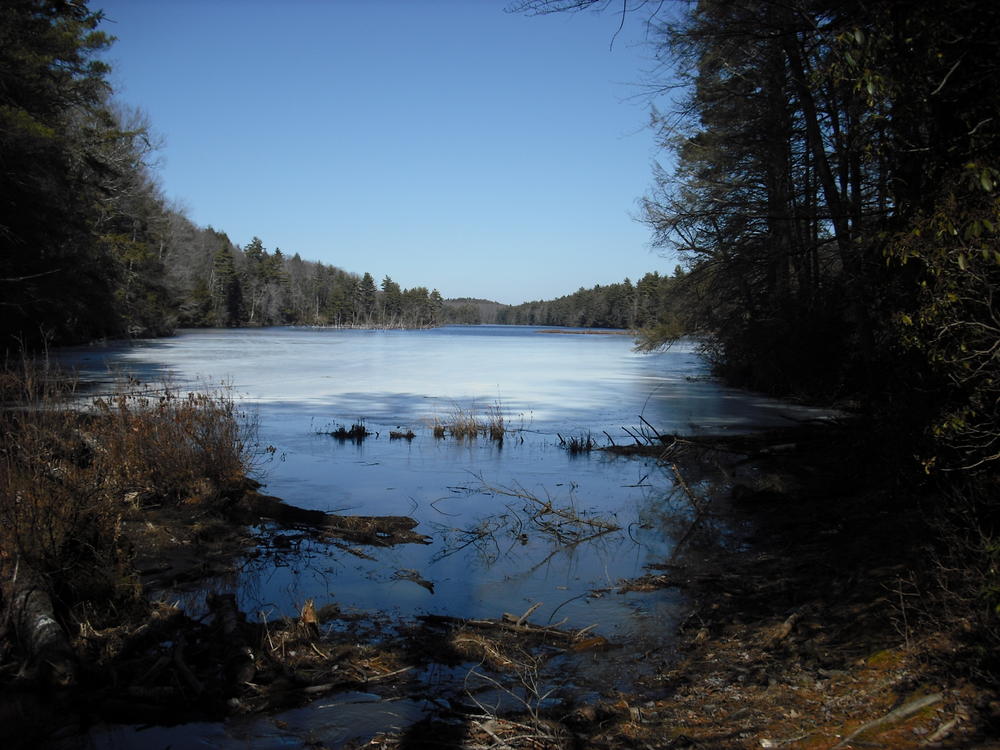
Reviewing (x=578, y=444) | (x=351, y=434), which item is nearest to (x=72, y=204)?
(x=351, y=434)

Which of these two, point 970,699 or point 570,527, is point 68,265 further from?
point 970,699

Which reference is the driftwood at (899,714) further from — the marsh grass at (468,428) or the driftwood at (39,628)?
the marsh grass at (468,428)

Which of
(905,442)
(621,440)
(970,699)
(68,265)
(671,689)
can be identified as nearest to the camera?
(970,699)

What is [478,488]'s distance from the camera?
9.03 m

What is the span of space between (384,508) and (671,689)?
490 cm

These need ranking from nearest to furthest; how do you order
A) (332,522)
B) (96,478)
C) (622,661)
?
1. (622,661)
2. (96,478)
3. (332,522)

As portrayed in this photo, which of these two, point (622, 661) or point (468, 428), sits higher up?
point (468, 428)

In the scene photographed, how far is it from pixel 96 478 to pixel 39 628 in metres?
1.66

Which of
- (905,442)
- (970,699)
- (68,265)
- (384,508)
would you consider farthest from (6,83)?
(970,699)

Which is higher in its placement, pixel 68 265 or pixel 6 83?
pixel 6 83

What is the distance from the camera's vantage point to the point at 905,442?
6.33 m

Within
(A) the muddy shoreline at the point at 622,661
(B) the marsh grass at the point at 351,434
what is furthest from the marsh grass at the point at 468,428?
(A) the muddy shoreline at the point at 622,661

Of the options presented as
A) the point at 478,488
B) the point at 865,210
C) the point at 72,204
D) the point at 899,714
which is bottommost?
the point at 478,488

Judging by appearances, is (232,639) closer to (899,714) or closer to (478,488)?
(899,714)
